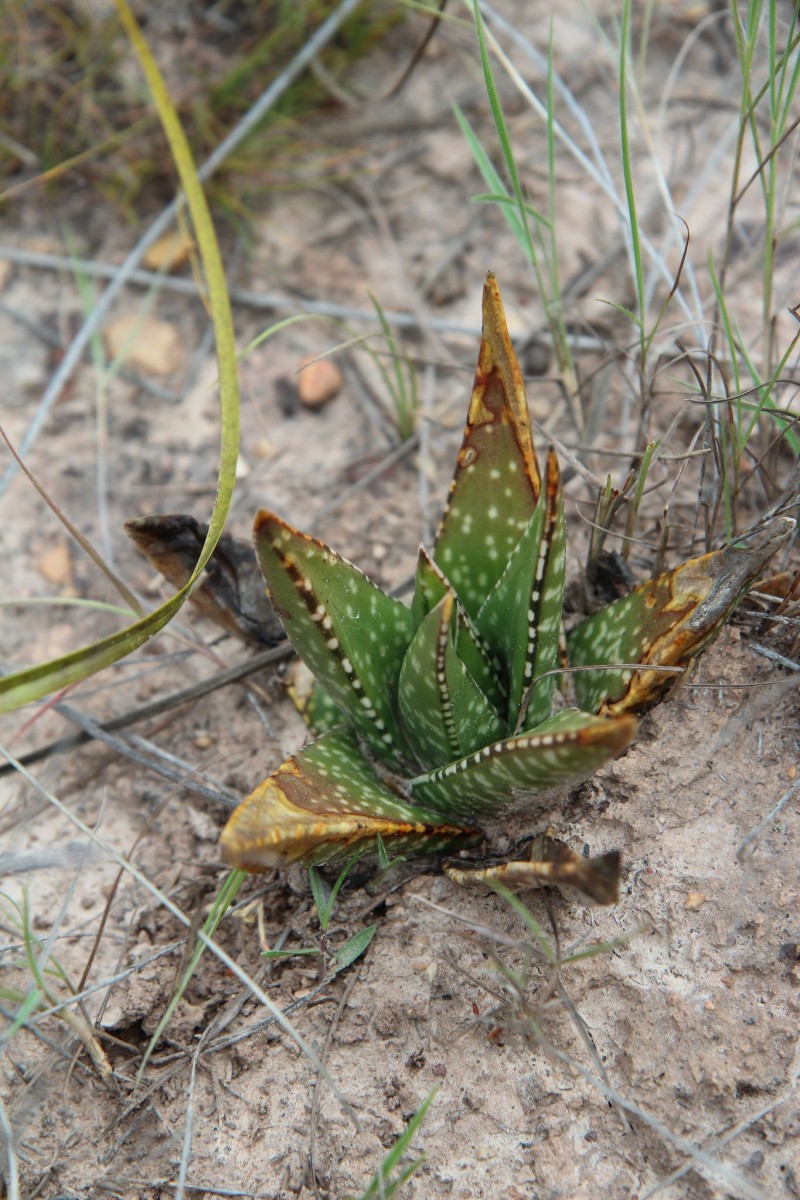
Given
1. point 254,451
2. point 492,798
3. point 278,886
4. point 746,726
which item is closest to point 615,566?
point 746,726

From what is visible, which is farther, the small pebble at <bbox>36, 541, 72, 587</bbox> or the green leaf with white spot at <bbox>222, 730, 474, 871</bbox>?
the small pebble at <bbox>36, 541, 72, 587</bbox>

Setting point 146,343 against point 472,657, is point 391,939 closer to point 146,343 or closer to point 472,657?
point 472,657

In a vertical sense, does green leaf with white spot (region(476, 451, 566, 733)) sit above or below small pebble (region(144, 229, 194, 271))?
below

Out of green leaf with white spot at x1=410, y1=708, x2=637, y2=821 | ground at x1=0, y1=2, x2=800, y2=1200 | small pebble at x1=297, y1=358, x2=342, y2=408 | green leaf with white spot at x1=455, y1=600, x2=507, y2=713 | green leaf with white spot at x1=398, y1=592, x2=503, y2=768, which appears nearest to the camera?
green leaf with white spot at x1=410, y1=708, x2=637, y2=821

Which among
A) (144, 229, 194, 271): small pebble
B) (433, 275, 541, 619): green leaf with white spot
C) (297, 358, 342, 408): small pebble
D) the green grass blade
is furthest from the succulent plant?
(144, 229, 194, 271): small pebble

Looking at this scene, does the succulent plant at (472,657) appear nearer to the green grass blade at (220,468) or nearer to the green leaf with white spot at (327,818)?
the green leaf with white spot at (327,818)

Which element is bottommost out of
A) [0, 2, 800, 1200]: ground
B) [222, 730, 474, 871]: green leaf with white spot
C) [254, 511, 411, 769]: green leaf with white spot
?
[0, 2, 800, 1200]: ground

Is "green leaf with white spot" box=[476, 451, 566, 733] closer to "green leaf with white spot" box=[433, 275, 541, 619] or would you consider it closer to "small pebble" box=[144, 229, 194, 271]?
"green leaf with white spot" box=[433, 275, 541, 619]

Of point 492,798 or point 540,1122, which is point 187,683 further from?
point 540,1122

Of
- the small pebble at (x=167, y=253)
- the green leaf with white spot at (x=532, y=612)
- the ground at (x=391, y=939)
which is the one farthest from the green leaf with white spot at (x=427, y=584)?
the small pebble at (x=167, y=253)
